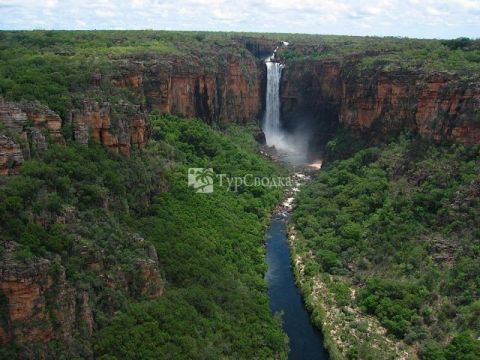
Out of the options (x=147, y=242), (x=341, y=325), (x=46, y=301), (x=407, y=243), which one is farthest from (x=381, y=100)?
(x=46, y=301)

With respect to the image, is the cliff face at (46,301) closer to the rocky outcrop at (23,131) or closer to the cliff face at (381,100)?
the rocky outcrop at (23,131)

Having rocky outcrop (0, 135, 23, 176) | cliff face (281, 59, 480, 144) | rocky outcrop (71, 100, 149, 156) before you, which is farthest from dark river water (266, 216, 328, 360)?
rocky outcrop (0, 135, 23, 176)

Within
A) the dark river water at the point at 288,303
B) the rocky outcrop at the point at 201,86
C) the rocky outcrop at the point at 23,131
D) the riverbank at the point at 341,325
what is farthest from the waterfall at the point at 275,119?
the rocky outcrop at the point at 23,131

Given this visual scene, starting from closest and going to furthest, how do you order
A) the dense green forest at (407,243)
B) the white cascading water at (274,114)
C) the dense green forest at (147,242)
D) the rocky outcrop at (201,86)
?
1. the dense green forest at (147,242)
2. the dense green forest at (407,243)
3. the rocky outcrop at (201,86)
4. the white cascading water at (274,114)

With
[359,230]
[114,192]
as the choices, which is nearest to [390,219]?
[359,230]

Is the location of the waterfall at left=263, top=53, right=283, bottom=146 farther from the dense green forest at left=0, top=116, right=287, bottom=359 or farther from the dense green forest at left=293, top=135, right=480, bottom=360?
the dense green forest at left=0, top=116, right=287, bottom=359

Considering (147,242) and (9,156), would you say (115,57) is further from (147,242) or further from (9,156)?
(9,156)
